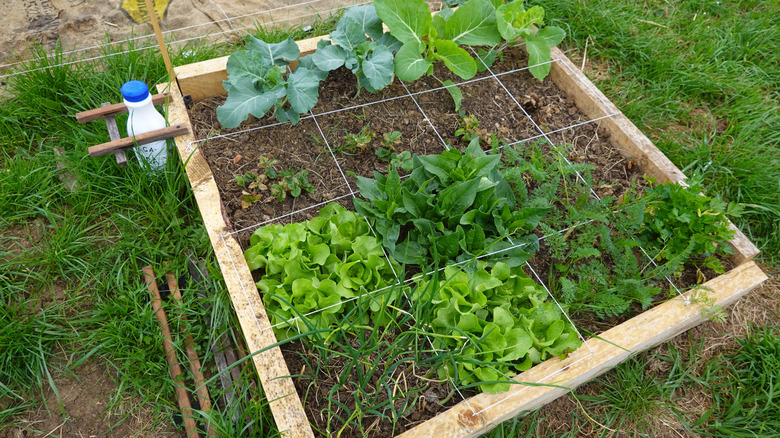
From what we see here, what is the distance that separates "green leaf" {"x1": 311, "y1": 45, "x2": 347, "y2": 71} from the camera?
7.80 ft

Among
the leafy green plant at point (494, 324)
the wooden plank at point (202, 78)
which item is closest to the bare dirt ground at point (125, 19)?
the wooden plank at point (202, 78)

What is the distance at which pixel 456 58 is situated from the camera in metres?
2.45

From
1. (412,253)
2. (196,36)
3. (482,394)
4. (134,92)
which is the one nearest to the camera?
(482,394)

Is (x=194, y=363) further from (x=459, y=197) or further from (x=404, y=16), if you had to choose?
(x=404, y=16)

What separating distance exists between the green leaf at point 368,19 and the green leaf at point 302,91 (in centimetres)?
48

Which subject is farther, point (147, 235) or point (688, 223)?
point (147, 235)

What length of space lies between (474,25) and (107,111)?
174 centimetres

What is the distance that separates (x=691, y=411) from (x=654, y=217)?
80 centimetres

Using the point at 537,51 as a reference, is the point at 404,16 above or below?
above

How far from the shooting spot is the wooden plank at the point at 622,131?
222 cm

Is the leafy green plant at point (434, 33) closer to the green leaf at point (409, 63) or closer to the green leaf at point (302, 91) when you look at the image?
the green leaf at point (409, 63)

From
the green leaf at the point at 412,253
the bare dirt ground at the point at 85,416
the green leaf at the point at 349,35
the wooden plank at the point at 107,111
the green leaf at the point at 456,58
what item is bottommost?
the bare dirt ground at the point at 85,416

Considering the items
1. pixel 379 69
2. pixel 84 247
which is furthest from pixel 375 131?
pixel 84 247

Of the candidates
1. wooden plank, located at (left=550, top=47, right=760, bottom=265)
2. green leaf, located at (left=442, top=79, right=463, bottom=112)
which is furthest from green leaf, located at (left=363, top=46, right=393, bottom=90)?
wooden plank, located at (left=550, top=47, right=760, bottom=265)
